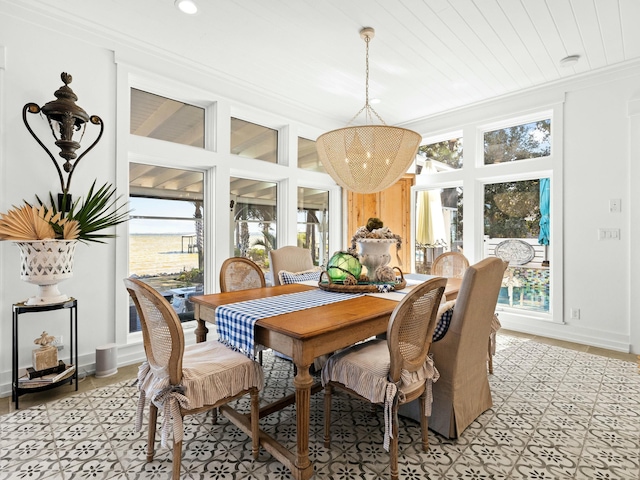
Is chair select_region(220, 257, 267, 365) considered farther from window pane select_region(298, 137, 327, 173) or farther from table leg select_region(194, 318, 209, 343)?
window pane select_region(298, 137, 327, 173)

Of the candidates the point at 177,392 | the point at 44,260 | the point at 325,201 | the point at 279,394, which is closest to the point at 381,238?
the point at 279,394

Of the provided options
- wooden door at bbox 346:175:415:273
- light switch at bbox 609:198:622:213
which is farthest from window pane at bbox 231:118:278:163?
light switch at bbox 609:198:622:213

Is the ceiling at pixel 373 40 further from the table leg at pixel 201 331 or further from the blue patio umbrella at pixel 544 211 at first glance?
the table leg at pixel 201 331

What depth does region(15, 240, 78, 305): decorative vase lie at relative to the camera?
2291 millimetres

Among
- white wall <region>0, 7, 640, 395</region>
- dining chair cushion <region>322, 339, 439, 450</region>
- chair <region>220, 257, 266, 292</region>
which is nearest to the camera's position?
dining chair cushion <region>322, 339, 439, 450</region>

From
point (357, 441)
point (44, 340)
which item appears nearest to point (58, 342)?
point (44, 340)

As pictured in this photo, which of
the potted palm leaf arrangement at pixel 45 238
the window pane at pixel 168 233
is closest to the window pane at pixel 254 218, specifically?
the window pane at pixel 168 233

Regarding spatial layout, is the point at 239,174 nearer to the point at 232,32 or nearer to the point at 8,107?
the point at 232,32

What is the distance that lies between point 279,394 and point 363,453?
863mm

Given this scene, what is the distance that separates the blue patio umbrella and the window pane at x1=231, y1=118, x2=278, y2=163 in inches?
124

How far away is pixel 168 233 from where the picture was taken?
3.55 m

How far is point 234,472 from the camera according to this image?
1714 mm

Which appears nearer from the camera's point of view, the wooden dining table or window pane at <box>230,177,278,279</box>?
the wooden dining table

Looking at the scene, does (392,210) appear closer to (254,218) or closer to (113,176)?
(254,218)
